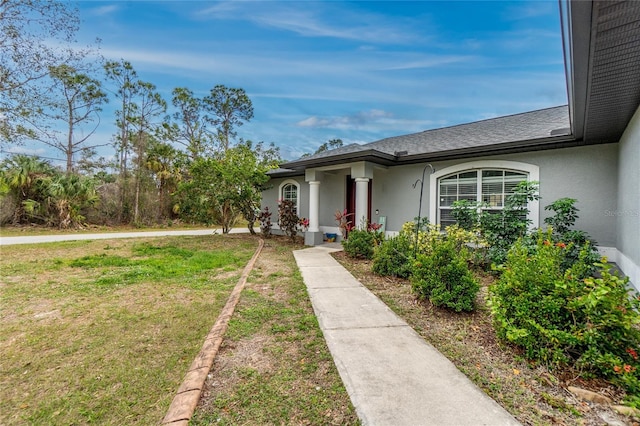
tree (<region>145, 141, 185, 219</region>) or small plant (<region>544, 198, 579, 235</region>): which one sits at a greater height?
tree (<region>145, 141, 185, 219</region>)

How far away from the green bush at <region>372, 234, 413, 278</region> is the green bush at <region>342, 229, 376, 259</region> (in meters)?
1.47

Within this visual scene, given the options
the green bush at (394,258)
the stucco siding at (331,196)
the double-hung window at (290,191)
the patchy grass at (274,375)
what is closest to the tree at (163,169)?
the double-hung window at (290,191)

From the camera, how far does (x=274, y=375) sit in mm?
2623

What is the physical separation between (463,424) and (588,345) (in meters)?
1.59

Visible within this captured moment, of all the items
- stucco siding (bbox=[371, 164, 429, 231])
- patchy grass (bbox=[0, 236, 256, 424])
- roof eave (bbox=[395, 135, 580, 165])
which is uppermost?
roof eave (bbox=[395, 135, 580, 165])

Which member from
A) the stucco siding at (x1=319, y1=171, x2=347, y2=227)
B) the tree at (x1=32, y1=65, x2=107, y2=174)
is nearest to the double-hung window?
the stucco siding at (x1=319, y1=171, x2=347, y2=227)

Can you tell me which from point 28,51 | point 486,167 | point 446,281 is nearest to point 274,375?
point 446,281

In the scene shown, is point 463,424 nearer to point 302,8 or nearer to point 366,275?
point 366,275

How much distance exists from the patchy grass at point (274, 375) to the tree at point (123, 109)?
65.9 feet

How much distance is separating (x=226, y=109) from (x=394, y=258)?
2665cm

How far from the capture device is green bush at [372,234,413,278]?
613cm

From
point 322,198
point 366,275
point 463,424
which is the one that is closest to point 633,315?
point 463,424

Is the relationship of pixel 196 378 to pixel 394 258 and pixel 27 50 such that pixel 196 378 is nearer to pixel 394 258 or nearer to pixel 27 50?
pixel 394 258

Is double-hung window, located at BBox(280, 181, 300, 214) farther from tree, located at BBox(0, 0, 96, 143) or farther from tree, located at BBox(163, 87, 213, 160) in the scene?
tree, located at BBox(163, 87, 213, 160)
